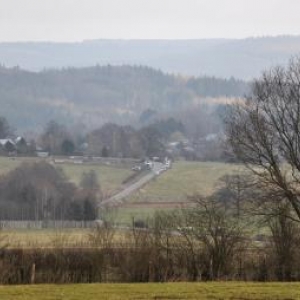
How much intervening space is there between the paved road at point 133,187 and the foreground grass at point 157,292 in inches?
1530

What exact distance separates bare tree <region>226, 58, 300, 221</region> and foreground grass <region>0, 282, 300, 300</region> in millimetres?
5056

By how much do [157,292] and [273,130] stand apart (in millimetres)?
8011

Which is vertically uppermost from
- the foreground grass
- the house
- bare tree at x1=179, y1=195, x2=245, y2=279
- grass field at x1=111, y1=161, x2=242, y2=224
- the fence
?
the house

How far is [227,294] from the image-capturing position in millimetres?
16016

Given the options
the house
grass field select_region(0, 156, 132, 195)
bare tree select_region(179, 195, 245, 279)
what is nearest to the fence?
grass field select_region(0, 156, 132, 195)

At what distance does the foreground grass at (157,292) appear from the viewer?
15.5 metres

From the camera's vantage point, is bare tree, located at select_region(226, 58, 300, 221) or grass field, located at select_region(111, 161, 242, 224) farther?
grass field, located at select_region(111, 161, 242, 224)

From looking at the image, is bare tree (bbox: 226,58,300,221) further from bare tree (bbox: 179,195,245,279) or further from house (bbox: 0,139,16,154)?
house (bbox: 0,139,16,154)

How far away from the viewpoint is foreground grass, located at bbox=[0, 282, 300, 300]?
50.9ft

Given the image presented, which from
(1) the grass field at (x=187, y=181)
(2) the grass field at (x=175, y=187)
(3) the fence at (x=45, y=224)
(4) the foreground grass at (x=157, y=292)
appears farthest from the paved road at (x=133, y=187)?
(4) the foreground grass at (x=157, y=292)

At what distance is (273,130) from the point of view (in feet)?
73.6

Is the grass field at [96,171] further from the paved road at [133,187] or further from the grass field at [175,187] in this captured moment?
the grass field at [175,187]

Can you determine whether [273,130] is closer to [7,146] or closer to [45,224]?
[45,224]

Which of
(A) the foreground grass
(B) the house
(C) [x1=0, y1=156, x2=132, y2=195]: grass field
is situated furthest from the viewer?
(B) the house
